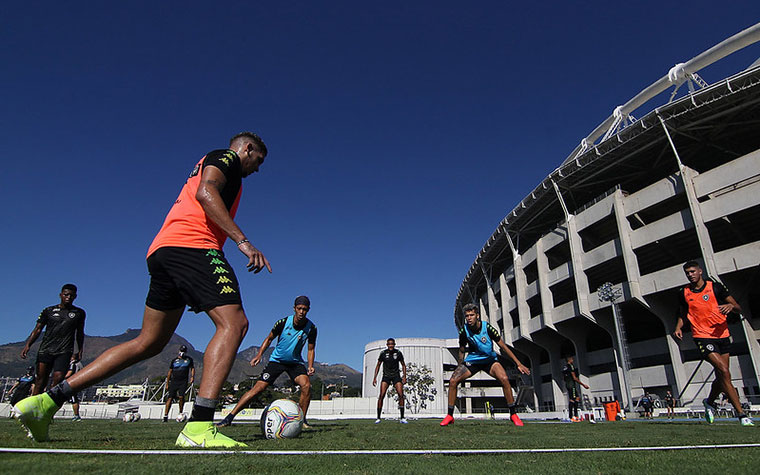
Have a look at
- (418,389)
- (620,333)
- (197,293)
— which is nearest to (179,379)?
(197,293)

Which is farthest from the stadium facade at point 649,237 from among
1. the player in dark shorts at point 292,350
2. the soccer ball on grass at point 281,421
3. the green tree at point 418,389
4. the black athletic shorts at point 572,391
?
the green tree at point 418,389

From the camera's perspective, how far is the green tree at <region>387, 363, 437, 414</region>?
72500mm

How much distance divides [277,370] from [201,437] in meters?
4.67

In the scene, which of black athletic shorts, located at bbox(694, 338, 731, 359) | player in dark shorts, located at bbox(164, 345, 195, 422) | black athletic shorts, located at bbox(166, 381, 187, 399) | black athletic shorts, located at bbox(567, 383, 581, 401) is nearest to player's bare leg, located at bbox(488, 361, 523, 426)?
black athletic shorts, located at bbox(694, 338, 731, 359)

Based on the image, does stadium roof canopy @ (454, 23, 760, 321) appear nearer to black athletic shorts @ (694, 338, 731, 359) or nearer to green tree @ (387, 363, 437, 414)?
black athletic shorts @ (694, 338, 731, 359)

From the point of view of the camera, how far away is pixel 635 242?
28.2 meters

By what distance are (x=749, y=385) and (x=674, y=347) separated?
12.6 feet

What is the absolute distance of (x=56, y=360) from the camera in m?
6.80

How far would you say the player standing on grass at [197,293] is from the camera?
297cm

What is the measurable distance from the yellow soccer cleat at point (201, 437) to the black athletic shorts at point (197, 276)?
786mm

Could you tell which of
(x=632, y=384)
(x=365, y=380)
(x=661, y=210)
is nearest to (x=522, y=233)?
(x=661, y=210)

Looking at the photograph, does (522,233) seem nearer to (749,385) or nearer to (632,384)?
(632,384)

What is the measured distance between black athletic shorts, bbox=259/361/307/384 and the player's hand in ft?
15.7

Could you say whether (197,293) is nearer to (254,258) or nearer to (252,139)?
(254,258)
